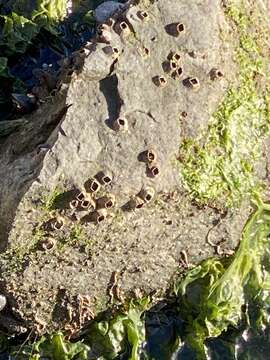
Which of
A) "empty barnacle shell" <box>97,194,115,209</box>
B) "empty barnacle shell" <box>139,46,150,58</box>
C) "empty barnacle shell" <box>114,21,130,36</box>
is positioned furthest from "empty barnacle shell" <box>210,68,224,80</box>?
"empty barnacle shell" <box>97,194,115,209</box>

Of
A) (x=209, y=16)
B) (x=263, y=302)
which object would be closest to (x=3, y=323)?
(x=263, y=302)

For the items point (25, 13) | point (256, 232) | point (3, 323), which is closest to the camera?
point (3, 323)

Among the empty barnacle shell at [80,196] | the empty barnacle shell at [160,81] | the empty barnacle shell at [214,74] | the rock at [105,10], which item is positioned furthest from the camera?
the rock at [105,10]

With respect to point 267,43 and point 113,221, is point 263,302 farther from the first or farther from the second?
point 267,43

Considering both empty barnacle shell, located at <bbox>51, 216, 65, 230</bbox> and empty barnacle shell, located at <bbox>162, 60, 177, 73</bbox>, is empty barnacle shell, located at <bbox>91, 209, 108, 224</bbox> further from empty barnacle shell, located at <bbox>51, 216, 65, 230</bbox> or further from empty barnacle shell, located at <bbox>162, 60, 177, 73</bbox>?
empty barnacle shell, located at <bbox>162, 60, 177, 73</bbox>

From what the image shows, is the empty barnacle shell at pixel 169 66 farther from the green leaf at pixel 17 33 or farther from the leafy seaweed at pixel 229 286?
the green leaf at pixel 17 33

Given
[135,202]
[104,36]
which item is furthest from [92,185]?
[104,36]

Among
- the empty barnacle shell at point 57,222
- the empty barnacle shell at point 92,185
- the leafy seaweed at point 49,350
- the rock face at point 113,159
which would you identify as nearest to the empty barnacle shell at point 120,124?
the rock face at point 113,159
